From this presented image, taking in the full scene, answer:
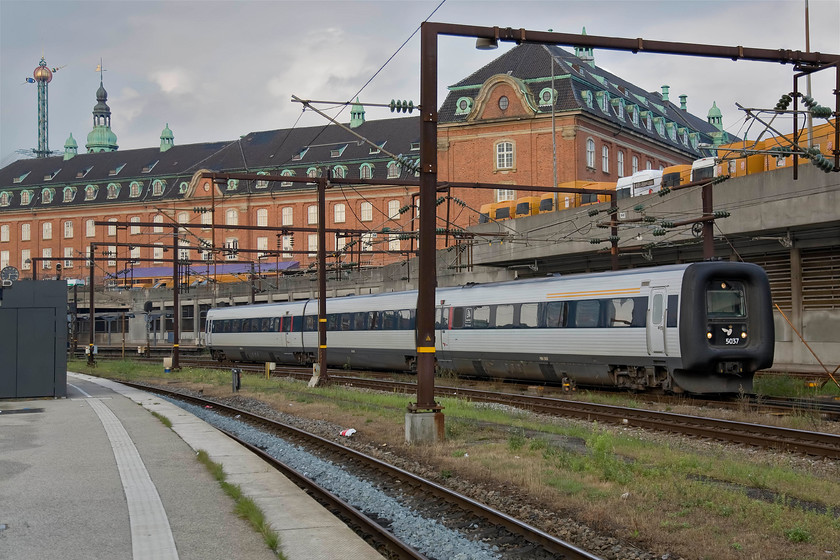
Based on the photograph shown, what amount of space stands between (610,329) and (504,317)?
480 cm

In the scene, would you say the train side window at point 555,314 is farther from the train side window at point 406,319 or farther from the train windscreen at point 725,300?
the train side window at point 406,319

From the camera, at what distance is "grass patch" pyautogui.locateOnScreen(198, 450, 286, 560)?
27.0ft

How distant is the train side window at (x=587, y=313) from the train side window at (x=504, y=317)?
2998 mm

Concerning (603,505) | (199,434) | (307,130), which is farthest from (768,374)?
(307,130)

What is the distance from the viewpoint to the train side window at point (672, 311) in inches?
782

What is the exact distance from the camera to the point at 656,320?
20.4 meters

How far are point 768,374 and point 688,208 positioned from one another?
733 cm

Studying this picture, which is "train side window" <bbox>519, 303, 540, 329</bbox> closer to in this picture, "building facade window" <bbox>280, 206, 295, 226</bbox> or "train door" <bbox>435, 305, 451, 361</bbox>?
"train door" <bbox>435, 305, 451, 361</bbox>

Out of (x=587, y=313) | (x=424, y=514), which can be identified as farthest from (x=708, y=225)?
(x=424, y=514)

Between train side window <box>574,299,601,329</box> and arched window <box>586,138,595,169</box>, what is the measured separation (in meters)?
47.0

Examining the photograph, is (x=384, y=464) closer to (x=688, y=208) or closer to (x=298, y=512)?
(x=298, y=512)

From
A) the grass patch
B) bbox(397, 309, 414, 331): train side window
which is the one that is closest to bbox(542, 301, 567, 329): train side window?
bbox(397, 309, 414, 331): train side window

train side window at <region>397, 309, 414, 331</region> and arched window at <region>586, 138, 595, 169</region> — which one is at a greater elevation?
arched window at <region>586, 138, 595, 169</region>

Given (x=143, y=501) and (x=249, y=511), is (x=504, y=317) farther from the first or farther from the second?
(x=249, y=511)
